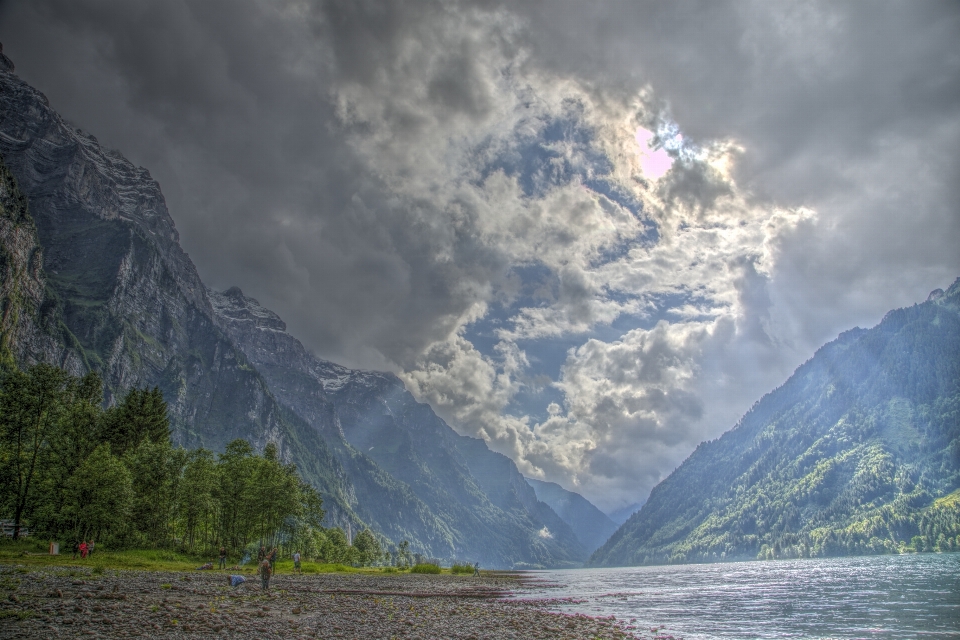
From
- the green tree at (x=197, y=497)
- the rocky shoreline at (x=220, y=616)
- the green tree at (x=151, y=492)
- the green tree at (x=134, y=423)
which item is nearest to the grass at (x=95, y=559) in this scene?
the green tree at (x=151, y=492)

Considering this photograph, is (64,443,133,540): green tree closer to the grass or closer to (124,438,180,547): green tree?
the grass

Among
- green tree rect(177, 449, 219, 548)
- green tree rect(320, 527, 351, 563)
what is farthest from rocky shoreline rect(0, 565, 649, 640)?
green tree rect(320, 527, 351, 563)

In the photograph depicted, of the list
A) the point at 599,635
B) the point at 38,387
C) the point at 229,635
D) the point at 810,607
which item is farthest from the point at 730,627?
the point at 38,387

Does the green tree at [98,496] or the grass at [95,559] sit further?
the green tree at [98,496]

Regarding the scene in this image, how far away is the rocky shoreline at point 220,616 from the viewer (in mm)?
19672

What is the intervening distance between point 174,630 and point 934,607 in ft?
182

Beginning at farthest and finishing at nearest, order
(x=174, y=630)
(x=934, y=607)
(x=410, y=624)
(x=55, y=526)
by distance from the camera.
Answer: (x=55, y=526) → (x=934, y=607) → (x=410, y=624) → (x=174, y=630)

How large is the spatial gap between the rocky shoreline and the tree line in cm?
3262

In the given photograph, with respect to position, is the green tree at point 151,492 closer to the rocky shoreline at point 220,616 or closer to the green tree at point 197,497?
the green tree at point 197,497

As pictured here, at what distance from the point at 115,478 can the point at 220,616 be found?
51.1 m

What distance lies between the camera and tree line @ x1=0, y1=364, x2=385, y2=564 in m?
63.4

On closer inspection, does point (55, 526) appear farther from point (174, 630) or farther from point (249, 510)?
point (174, 630)

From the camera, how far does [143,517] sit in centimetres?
7525

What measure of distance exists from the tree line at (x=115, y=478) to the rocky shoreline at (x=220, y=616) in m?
32.6
